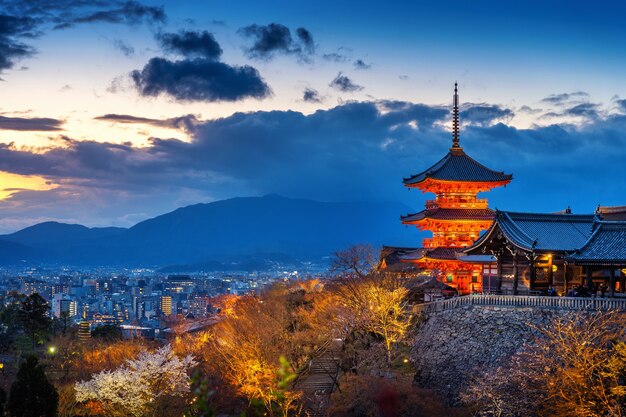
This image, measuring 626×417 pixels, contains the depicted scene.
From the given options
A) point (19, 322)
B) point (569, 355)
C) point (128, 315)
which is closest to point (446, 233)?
point (569, 355)

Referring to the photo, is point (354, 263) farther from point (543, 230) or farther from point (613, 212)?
point (613, 212)

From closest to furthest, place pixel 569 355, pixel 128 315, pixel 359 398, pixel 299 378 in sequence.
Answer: pixel 569 355, pixel 359 398, pixel 299 378, pixel 128 315

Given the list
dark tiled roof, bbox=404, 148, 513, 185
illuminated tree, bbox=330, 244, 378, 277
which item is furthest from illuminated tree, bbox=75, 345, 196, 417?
dark tiled roof, bbox=404, 148, 513, 185

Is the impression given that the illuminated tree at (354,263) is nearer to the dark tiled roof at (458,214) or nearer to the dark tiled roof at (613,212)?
the dark tiled roof at (458,214)

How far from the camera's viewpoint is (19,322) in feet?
221

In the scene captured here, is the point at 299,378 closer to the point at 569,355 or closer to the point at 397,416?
the point at 397,416

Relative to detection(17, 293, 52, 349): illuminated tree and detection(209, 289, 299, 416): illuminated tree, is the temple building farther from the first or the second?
detection(17, 293, 52, 349): illuminated tree

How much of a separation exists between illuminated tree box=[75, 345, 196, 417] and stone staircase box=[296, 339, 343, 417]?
A: 20.3ft

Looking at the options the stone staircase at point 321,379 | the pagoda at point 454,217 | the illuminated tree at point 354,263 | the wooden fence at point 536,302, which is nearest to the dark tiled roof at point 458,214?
the pagoda at point 454,217

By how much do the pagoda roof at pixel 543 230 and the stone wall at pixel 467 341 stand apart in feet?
13.7

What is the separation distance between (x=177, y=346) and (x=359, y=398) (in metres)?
20.1

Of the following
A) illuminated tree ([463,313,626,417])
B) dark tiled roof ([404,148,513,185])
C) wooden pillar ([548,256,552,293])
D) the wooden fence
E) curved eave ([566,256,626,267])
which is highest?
dark tiled roof ([404,148,513,185])

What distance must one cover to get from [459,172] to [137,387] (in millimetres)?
29969

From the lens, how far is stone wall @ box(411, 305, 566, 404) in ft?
116
